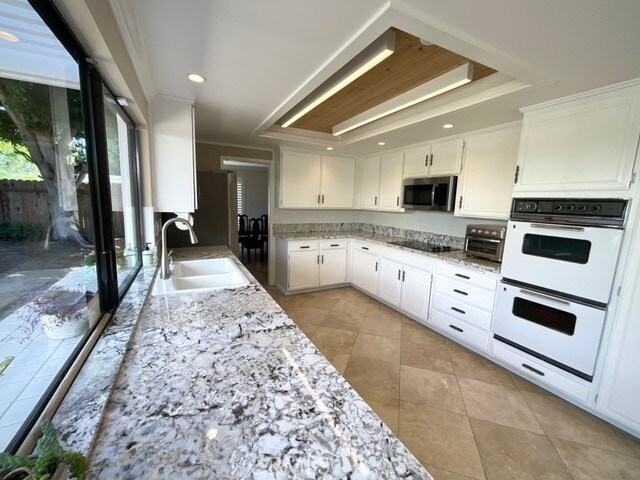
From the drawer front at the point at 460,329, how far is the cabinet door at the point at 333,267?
1.66 metres

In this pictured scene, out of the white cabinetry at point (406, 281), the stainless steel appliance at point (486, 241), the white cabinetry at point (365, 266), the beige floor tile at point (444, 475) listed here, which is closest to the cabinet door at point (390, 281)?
the white cabinetry at point (406, 281)

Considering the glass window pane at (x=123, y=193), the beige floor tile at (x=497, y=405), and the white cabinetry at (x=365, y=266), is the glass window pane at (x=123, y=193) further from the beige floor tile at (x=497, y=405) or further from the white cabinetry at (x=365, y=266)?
the white cabinetry at (x=365, y=266)

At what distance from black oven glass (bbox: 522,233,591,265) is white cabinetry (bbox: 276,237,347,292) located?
8.27ft

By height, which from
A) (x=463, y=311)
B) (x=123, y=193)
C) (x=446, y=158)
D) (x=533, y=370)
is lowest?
(x=533, y=370)

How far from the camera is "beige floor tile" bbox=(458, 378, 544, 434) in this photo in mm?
1795

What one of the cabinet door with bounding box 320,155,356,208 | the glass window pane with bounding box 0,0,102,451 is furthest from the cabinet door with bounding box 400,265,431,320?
the glass window pane with bounding box 0,0,102,451

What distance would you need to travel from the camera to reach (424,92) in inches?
80.6

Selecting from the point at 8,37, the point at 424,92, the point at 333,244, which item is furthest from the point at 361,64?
the point at 333,244

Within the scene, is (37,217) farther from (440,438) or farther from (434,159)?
(434,159)

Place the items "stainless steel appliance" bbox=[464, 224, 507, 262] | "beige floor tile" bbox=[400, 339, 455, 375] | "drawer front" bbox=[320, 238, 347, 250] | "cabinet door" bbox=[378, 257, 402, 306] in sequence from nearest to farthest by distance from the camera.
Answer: "beige floor tile" bbox=[400, 339, 455, 375] → "stainless steel appliance" bbox=[464, 224, 507, 262] → "cabinet door" bbox=[378, 257, 402, 306] → "drawer front" bbox=[320, 238, 347, 250]

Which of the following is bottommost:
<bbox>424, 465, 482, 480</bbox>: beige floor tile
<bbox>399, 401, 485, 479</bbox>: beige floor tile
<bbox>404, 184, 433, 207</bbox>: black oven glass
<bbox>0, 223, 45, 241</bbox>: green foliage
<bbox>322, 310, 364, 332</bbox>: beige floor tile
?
<bbox>424, 465, 482, 480</bbox>: beige floor tile

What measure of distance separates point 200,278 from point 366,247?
260 cm

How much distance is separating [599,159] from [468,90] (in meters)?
1.01

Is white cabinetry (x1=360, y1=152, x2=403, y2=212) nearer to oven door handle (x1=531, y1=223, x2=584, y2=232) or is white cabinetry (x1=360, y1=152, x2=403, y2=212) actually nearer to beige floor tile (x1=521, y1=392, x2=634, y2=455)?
oven door handle (x1=531, y1=223, x2=584, y2=232)
